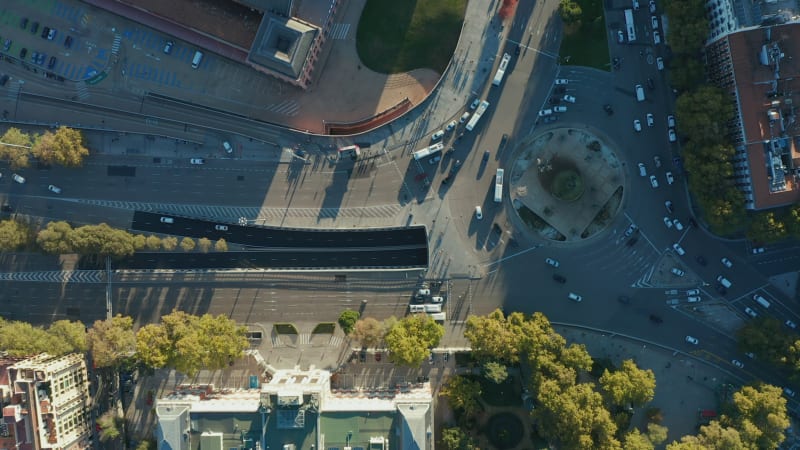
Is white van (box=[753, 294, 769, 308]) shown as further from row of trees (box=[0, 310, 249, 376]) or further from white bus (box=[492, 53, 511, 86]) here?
row of trees (box=[0, 310, 249, 376])

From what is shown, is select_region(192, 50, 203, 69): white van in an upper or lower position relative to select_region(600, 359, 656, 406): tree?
upper

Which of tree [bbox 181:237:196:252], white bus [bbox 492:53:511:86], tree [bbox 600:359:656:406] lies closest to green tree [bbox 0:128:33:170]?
tree [bbox 181:237:196:252]

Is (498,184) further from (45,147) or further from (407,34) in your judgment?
(45,147)

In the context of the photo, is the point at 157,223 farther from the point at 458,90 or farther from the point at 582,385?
the point at 582,385

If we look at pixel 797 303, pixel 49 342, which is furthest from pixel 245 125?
pixel 797 303

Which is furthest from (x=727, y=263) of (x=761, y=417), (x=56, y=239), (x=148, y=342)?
(x=56, y=239)

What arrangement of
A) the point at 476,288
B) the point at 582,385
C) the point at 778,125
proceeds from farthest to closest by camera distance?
the point at 476,288, the point at 582,385, the point at 778,125

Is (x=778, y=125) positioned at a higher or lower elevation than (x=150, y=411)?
higher
